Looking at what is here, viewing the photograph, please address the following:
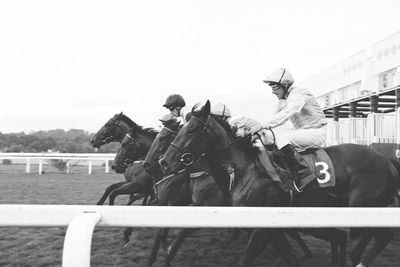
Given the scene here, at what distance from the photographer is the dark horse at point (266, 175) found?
360 centimetres

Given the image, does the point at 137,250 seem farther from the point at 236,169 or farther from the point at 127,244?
the point at 236,169

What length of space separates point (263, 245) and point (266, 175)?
69 centimetres

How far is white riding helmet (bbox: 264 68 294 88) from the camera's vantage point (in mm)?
4000

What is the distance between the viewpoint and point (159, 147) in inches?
198

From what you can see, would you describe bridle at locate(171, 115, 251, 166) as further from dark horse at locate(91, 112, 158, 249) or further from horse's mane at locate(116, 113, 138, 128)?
horse's mane at locate(116, 113, 138, 128)

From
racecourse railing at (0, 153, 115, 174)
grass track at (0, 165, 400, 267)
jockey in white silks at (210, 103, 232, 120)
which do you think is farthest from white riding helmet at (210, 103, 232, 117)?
racecourse railing at (0, 153, 115, 174)

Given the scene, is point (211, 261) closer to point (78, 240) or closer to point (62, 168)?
point (78, 240)

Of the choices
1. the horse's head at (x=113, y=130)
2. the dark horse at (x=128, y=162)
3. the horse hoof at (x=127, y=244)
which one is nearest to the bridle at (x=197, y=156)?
the horse hoof at (x=127, y=244)

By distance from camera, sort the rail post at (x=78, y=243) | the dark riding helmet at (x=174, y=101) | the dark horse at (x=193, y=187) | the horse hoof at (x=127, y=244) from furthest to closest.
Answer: the dark riding helmet at (x=174, y=101)
the horse hoof at (x=127, y=244)
the dark horse at (x=193, y=187)
the rail post at (x=78, y=243)

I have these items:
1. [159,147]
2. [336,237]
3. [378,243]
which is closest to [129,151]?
[159,147]

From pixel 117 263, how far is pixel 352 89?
788 centimetres

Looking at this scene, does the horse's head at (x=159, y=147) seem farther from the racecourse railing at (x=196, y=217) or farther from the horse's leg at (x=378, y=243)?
the racecourse railing at (x=196, y=217)

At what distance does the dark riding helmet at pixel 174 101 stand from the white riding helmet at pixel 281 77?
2.06 metres

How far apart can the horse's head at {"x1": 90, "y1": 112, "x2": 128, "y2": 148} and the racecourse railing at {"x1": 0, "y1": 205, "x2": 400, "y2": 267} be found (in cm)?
553
